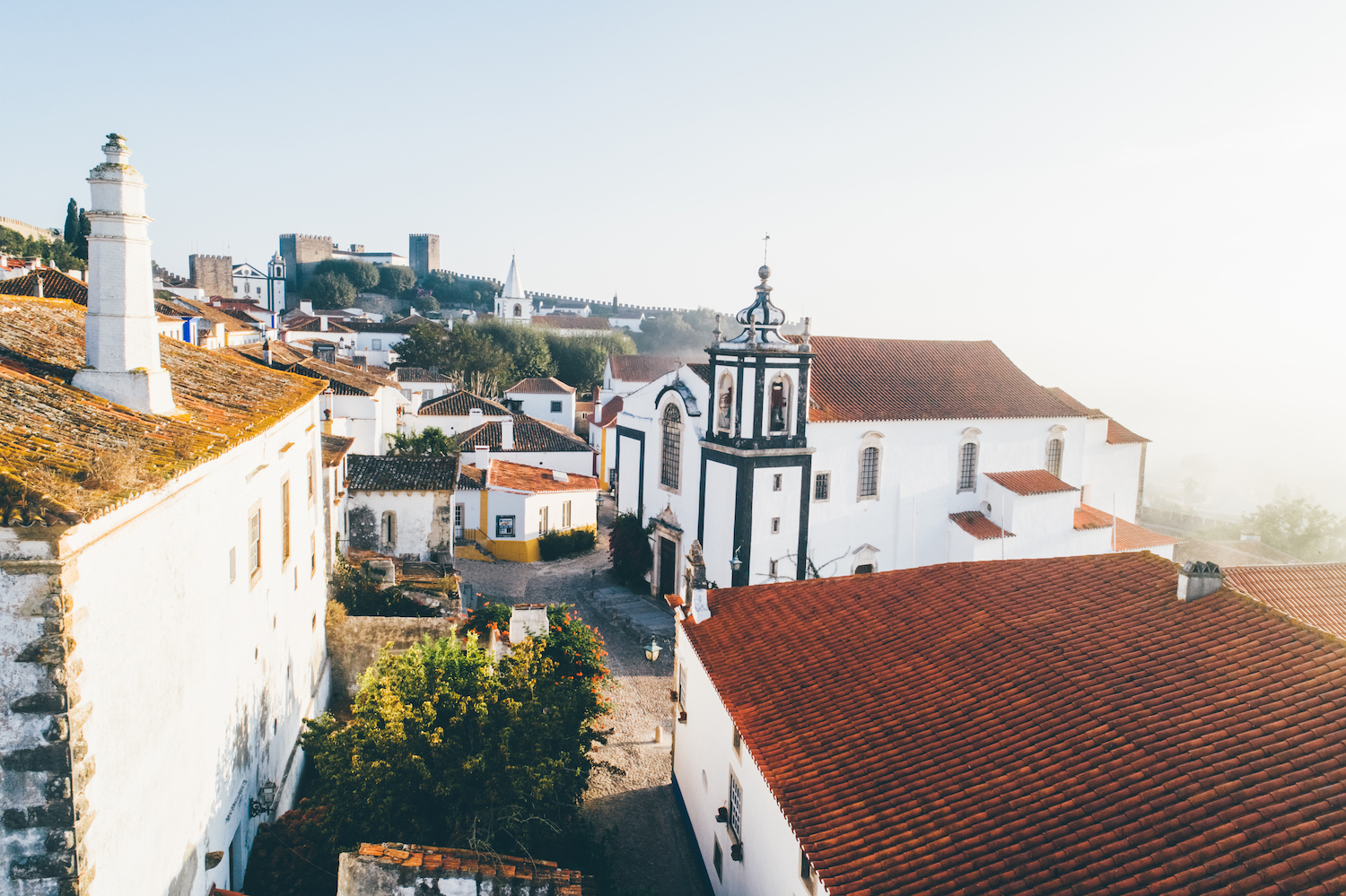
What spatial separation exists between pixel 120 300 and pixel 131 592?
2901mm

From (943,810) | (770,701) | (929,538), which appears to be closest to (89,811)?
(943,810)

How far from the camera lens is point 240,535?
9.06 metres

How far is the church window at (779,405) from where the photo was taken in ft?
73.9

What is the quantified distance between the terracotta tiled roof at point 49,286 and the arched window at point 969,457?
75.8 feet

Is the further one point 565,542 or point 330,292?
point 330,292

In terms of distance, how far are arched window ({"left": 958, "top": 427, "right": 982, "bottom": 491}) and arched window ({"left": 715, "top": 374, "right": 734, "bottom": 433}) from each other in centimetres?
758

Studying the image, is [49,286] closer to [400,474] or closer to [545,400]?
[400,474]

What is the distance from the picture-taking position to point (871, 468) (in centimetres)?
2441

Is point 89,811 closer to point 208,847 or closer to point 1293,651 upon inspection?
point 208,847

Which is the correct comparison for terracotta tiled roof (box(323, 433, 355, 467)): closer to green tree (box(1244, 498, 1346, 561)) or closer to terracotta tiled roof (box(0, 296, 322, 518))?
terracotta tiled roof (box(0, 296, 322, 518))

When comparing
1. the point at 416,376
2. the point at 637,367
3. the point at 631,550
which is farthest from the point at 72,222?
the point at 631,550

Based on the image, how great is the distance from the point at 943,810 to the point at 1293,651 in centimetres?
323

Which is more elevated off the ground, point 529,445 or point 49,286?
point 49,286

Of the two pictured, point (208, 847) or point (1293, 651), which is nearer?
point (1293, 651)
